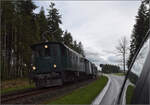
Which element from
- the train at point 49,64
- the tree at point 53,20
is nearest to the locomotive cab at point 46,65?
the train at point 49,64

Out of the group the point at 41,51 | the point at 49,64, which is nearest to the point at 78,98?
the point at 49,64

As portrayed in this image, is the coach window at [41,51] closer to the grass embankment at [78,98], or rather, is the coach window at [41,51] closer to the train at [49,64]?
the train at [49,64]

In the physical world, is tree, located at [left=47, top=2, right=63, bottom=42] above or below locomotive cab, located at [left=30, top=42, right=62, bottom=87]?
above

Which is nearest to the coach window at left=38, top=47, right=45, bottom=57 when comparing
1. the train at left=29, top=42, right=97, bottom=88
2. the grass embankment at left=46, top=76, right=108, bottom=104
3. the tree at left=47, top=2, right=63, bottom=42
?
the train at left=29, top=42, right=97, bottom=88

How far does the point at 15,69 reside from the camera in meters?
42.2

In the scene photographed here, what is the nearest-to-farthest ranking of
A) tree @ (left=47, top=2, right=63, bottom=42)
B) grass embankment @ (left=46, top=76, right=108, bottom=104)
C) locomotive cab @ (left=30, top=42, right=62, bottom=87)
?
grass embankment @ (left=46, top=76, right=108, bottom=104) < locomotive cab @ (left=30, top=42, right=62, bottom=87) < tree @ (left=47, top=2, right=63, bottom=42)

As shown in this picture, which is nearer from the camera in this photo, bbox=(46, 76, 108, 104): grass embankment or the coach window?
bbox=(46, 76, 108, 104): grass embankment

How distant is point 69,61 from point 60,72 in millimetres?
2067

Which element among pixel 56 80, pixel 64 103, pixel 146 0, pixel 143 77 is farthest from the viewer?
pixel 146 0

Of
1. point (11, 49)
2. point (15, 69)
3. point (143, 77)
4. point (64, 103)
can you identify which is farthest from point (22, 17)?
point (143, 77)

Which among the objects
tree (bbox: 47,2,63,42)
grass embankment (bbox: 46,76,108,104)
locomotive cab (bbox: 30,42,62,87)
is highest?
tree (bbox: 47,2,63,42)

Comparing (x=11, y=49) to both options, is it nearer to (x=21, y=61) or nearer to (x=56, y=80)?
(x=21, y=61)

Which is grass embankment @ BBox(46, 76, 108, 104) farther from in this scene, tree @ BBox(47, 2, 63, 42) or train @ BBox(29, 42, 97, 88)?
→ tree @ BBox(47, 2, 63, 42)

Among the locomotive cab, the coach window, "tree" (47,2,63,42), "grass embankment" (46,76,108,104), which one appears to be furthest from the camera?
"tree" (47,2,63,42)
